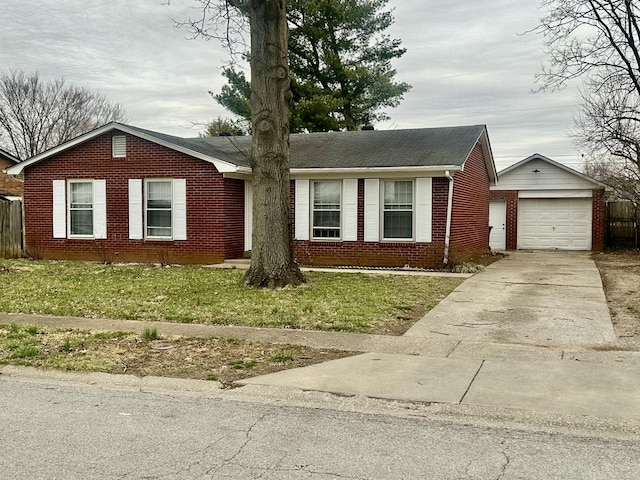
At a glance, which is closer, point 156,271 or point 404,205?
point 156,271

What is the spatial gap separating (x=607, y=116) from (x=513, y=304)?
13614mm

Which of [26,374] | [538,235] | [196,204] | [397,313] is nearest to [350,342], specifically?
[397,313]

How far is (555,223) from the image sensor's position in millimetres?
26609

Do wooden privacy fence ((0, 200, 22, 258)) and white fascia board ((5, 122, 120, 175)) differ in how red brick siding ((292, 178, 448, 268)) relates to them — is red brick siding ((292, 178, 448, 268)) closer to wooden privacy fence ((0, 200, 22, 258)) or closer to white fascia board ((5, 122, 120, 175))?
white fascia board ((5, 122, 120, 175))

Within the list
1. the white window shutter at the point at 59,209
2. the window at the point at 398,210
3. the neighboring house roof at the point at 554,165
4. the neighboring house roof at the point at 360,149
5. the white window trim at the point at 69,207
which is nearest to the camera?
the neighboring house roof at the point at 360,149

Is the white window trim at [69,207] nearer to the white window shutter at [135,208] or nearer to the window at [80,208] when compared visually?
the window at [80,208]

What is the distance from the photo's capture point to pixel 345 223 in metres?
18.0

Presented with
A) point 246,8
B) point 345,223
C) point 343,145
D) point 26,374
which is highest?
point 246,8

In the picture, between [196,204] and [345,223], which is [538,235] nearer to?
[345,223]

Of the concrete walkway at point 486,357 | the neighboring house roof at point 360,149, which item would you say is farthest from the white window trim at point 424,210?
the concrete walkway at point 486,357

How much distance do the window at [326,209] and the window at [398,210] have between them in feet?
4.66

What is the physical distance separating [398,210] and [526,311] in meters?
7.45

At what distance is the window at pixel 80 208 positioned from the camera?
19.4 meters

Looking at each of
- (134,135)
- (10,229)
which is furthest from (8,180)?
(134,135)
